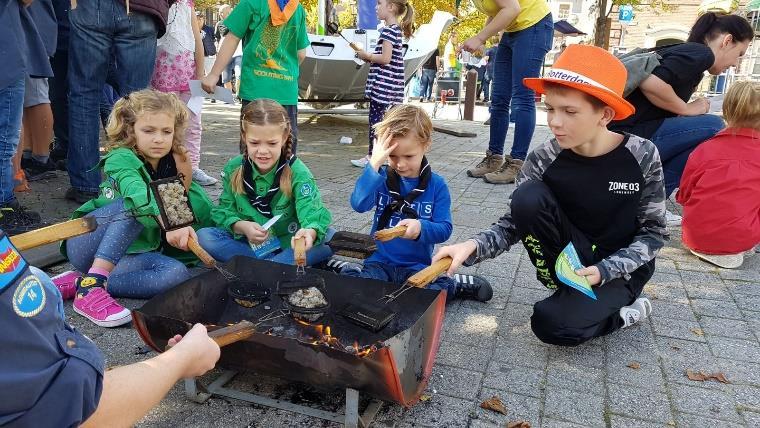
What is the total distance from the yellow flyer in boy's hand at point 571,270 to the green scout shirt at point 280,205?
124 centimetres

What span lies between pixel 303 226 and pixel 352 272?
349 mm

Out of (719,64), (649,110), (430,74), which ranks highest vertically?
(719,64)

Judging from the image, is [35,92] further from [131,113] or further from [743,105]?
[743,105]

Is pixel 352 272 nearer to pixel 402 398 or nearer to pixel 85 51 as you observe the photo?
pixel 402 398

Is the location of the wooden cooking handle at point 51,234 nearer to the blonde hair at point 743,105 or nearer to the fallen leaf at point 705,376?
the fallen leaf at point 705,376

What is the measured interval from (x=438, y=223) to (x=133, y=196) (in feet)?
4.84

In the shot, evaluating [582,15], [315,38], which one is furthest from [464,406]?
[582,15]

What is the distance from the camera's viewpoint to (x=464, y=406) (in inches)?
84.2

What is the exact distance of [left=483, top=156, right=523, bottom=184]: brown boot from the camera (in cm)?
575

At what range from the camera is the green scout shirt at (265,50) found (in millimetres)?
4484

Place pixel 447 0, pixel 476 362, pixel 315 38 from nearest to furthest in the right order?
pixel 476 362, pixel 315 38, pixel 447 0

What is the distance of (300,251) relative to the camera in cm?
261

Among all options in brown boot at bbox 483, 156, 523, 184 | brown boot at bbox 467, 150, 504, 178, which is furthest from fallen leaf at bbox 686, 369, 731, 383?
brown boot at bbox 467, 150, 504, 178

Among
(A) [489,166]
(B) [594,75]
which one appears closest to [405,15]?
(A) [489,166]
